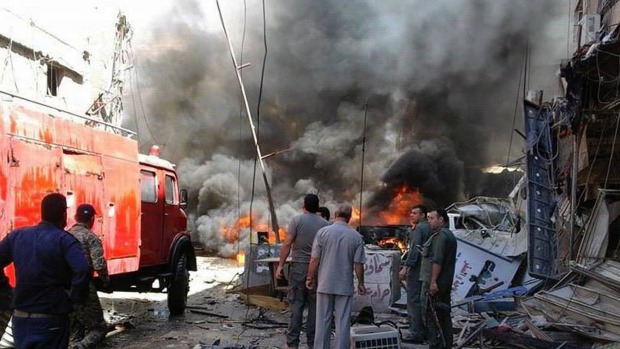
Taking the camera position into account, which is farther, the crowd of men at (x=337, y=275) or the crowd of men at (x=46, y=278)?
the crowd of men at (x=337, y=275)

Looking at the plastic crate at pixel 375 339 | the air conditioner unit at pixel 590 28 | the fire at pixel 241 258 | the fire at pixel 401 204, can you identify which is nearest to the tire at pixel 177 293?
the plastic crate at pixel 375 339

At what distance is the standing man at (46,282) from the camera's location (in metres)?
3.03

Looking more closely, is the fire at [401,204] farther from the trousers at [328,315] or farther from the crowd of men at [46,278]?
the crowd of men at [46,278]

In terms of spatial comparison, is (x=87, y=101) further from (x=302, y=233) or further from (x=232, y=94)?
(x=302, y=233)

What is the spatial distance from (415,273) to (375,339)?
7.19 feet

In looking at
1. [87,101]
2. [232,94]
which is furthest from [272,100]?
[87,101]

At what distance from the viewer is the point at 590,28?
7.97m

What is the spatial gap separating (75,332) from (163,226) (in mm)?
2629

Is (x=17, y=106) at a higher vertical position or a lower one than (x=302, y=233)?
higher

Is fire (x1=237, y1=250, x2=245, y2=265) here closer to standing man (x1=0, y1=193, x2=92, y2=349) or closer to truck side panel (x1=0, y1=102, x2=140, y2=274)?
truck side panel (x1=0, y1=102, x2=140, y2=274)

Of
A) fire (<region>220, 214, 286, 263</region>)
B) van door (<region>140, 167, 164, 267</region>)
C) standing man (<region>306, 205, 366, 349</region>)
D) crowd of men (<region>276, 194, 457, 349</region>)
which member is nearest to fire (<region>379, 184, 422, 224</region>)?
fire (<region>220, 214, 286, 263</region>)

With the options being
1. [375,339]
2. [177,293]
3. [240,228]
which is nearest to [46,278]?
[375,339]

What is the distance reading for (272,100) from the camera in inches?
824

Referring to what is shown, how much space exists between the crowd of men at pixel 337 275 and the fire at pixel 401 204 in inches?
591
